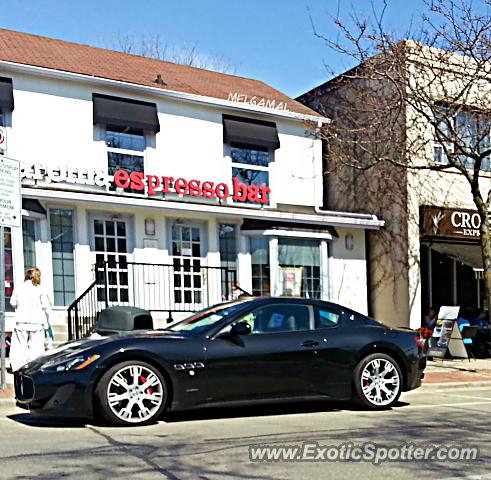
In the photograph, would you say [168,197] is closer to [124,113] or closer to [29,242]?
[124,113]

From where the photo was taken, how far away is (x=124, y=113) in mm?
15477

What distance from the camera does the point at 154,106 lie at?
16.0 meters

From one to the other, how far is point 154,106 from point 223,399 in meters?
9.92

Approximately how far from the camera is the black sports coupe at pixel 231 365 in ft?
23.0

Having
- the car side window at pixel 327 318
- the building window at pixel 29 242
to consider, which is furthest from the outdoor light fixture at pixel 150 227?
the car side window at pixel 327 318

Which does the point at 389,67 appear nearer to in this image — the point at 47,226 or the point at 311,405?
the point at 47,226

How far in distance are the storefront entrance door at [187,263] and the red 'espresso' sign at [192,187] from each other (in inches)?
35.5

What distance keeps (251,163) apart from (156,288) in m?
4.05

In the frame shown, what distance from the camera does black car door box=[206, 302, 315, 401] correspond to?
750 cm

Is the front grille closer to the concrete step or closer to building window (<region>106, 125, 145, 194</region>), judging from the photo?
the concrete step

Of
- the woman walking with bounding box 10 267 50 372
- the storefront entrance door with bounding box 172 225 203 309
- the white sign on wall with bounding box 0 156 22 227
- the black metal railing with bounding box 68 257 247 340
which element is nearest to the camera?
the white sign on wall with bounding box 0 156 22 227

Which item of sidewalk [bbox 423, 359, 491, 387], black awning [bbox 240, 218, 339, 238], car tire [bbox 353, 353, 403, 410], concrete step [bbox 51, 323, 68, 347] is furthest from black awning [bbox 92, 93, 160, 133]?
car tire [bbox 353, 353, 403, 410]

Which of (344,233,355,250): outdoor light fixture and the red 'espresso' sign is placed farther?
(344,233,355,250): outdoor light fixture

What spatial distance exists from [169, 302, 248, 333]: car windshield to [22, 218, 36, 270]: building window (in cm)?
696
